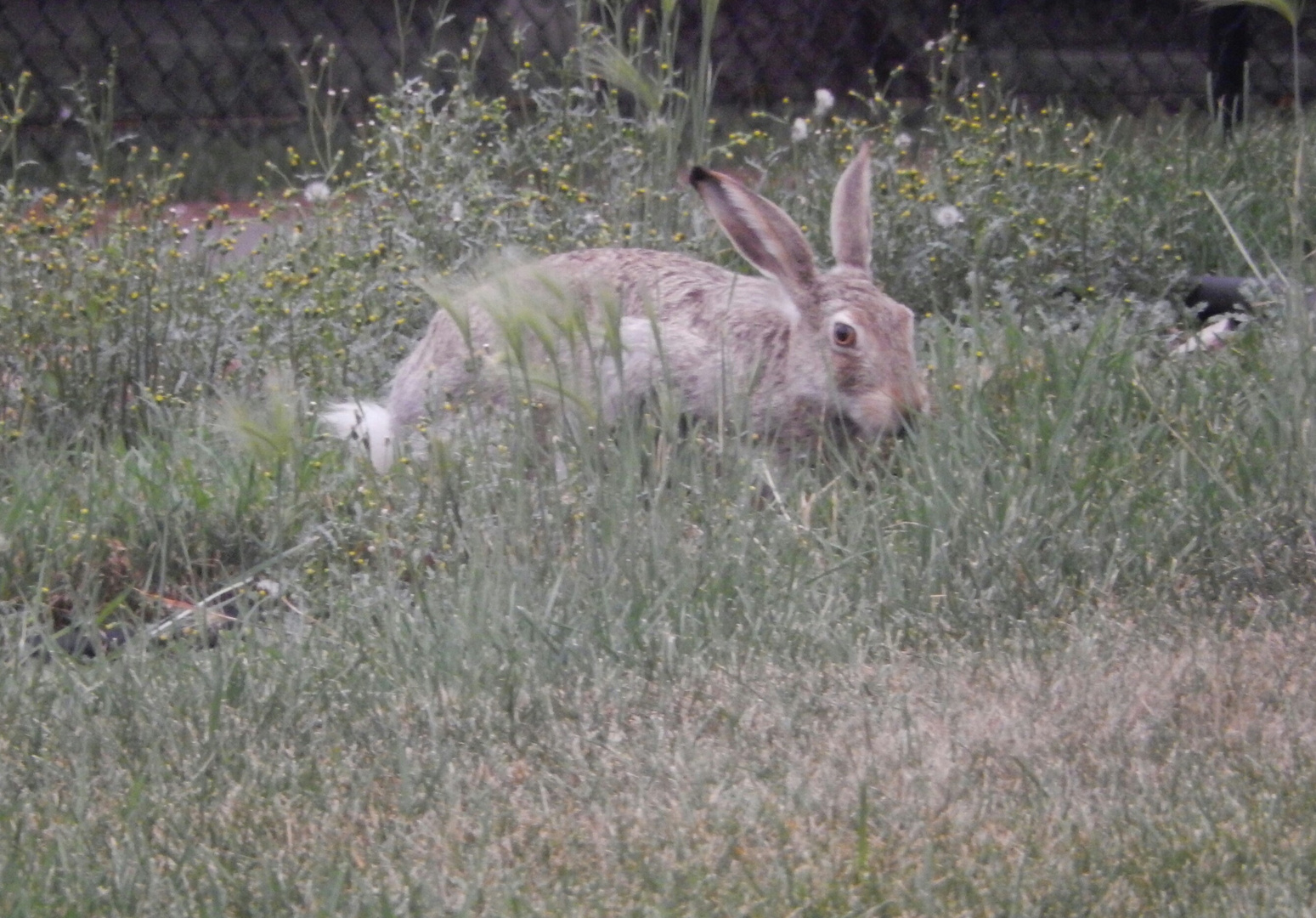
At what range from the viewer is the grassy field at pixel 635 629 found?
2.11 metres

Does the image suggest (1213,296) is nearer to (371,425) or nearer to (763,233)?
(763,233)

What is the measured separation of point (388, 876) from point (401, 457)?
4.91ft

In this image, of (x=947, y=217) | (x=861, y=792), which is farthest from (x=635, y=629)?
(x=947, y=217)

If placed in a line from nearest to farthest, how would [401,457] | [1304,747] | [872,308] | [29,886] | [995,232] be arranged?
[29,886] < [1304,747] < [401,457] < [872,308] < [995,232]

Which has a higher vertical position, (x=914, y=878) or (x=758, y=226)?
(x=758, y=226)

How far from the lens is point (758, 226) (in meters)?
3.96

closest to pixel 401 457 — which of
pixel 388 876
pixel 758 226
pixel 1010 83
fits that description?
pixel 758 226

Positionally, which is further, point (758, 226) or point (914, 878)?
point (758, 226)

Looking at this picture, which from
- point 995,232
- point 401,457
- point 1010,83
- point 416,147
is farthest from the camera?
point 1010,83

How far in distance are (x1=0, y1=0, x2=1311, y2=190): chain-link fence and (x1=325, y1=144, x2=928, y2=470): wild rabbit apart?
3.90 metres

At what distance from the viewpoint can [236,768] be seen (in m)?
2.38

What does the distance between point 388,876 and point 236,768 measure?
0.41 m

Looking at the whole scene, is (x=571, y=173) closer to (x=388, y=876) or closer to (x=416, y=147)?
(x=416, y=147)

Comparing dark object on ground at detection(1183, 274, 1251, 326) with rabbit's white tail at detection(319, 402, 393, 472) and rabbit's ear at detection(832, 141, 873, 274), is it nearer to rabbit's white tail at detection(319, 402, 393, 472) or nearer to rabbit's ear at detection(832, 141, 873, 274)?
rabbit's ear at detection(832, 141, 873, 274)
